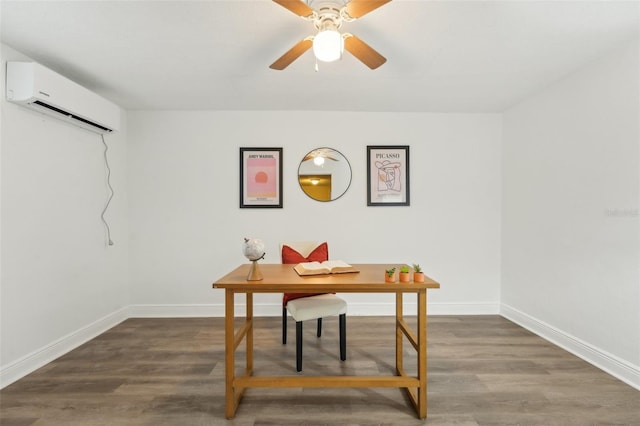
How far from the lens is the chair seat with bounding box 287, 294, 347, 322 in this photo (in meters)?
2.27

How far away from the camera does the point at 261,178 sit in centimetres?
358

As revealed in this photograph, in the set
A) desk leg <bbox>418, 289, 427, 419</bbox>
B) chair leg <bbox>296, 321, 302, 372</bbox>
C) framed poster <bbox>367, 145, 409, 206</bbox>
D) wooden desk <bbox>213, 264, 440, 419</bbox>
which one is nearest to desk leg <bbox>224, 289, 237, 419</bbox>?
wooden desk <bbox>213, 264, 440, 419</bbox>

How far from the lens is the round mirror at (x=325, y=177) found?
360 cm

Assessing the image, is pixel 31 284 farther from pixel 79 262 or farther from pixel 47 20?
pixel 47 20

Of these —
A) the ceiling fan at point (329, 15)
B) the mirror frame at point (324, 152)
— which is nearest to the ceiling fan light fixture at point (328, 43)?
the ceiling fan at point (329, 15)

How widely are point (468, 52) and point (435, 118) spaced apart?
1.38 meters

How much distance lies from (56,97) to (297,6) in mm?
2114

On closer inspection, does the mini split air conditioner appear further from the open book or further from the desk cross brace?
the open book

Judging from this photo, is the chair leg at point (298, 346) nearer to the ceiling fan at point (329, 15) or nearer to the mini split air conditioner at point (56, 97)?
the ceiling fan at point (329, 15)

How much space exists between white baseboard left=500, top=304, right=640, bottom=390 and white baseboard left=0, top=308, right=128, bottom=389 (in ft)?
14.2

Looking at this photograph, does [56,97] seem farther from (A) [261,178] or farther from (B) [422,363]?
(B) [422,363]

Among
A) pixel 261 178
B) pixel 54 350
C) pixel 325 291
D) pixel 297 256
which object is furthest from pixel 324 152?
pixel 54 350

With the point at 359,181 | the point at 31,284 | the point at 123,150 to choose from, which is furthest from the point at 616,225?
the point at 123,150

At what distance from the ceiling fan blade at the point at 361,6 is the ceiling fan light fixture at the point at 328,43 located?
12cm
